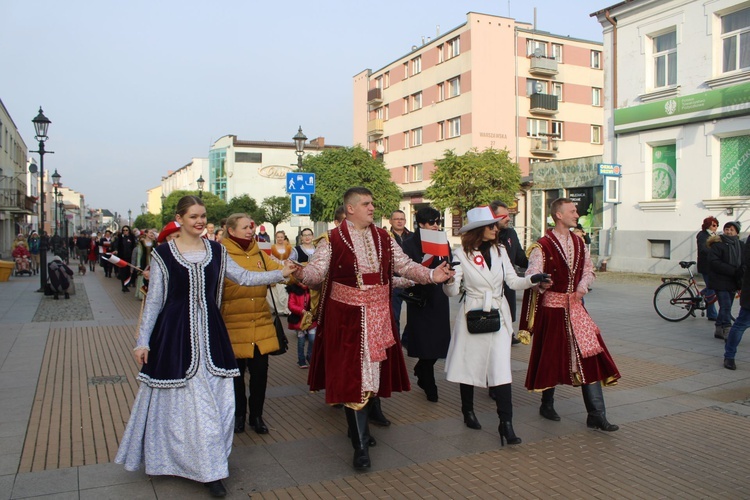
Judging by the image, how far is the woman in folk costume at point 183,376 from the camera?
4012 millimetres

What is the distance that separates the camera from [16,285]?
20406mm

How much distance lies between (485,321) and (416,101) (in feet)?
139

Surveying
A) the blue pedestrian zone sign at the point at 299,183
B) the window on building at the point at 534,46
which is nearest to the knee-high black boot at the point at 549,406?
the blue pedestrian zone sign at the point at 299,183

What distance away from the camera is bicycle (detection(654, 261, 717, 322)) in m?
11.0

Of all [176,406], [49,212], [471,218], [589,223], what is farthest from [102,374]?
[49,212]

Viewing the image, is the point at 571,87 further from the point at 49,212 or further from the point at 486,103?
the point at 49,212

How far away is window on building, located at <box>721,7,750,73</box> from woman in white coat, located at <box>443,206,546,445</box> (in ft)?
59.2

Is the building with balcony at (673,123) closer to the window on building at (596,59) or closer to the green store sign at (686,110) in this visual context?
the green store sign at (686,110)

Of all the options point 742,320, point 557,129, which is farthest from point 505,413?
point 557,129

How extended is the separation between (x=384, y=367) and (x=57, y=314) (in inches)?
417

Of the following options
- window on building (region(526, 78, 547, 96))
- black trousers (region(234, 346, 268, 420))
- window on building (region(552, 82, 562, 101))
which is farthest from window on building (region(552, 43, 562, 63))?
black trousers (region(234, 346, 268, 420))

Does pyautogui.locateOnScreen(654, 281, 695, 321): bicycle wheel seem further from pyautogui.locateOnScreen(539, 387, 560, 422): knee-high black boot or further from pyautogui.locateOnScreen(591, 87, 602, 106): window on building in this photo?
pyautogui.locateOnScreen(591, 87, 602, 106): window on building

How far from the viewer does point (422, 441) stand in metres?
5.12

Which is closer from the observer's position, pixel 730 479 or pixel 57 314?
pixel 730 479
